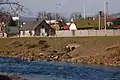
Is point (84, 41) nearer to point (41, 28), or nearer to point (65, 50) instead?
point (65, 50)

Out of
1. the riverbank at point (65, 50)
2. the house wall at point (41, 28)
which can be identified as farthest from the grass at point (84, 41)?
the house wall at point (41, 28)

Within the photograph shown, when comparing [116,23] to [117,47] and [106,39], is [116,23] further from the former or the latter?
[117,47]

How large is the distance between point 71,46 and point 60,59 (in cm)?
954

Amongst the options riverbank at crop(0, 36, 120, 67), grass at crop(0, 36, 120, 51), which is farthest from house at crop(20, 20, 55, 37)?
grass at crop(0, 36, 120, 51)

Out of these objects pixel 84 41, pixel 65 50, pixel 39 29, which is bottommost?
pixel 65 50

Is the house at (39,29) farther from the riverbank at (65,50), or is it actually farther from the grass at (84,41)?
the grass at (84,41)

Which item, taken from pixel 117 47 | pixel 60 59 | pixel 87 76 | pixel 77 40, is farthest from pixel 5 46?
pixel 87 76

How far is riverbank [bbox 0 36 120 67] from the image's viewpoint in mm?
56594

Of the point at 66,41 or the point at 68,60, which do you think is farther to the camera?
the point at 66,41

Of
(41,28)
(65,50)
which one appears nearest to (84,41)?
(65,50)

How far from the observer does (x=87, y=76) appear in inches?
1512

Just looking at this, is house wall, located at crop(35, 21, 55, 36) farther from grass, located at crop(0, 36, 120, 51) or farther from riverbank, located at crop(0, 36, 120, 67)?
grass, located at crop(0, 36, 120, 51)

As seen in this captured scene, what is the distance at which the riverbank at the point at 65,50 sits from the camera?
5659cm

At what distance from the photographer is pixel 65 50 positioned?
230 ft
